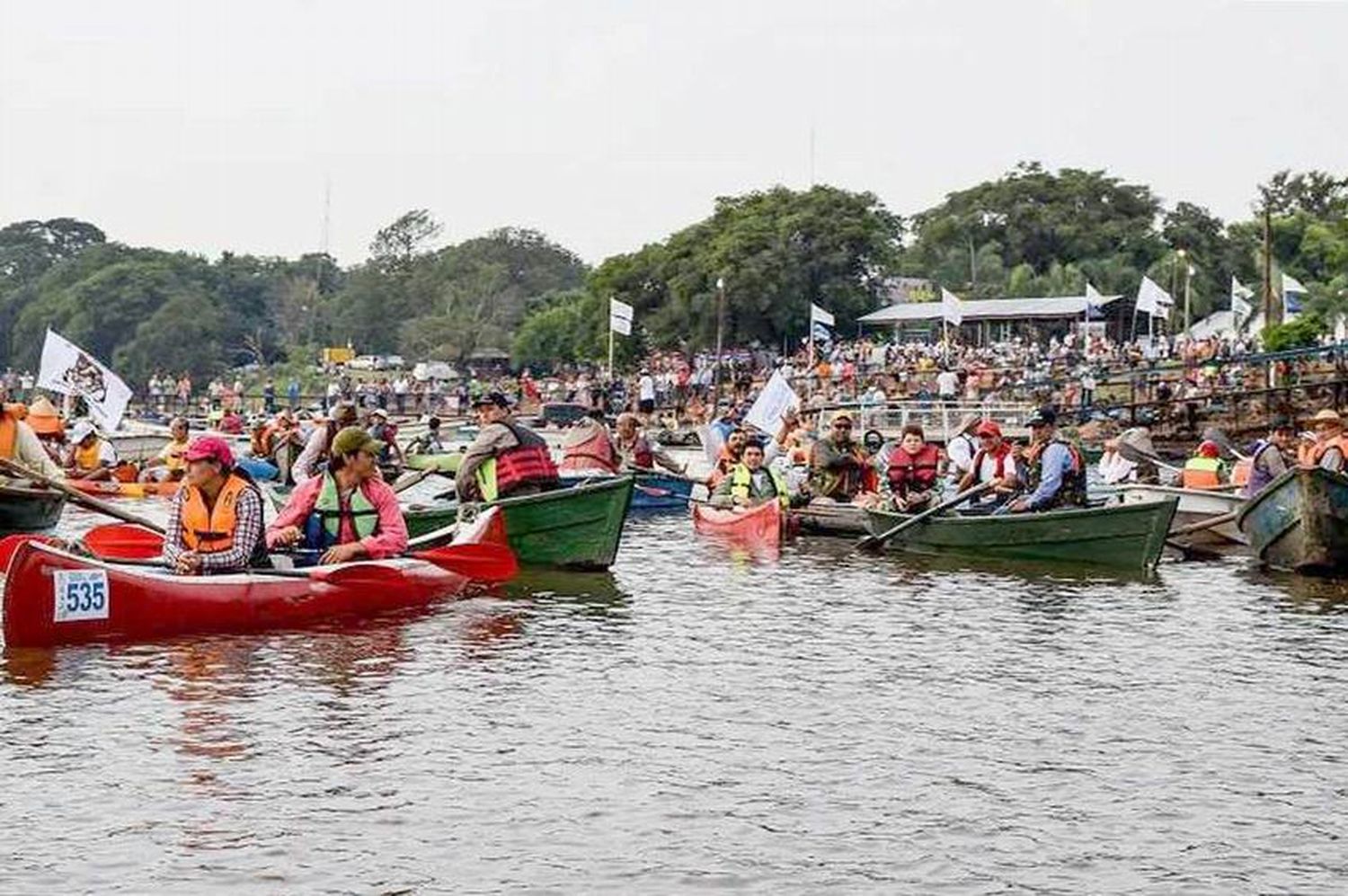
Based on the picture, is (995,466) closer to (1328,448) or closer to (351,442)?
(1328,448)

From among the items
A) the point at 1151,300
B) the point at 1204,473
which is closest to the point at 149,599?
the point at 1204,473

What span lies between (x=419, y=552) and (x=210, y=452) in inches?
122

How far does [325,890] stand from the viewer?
842cm

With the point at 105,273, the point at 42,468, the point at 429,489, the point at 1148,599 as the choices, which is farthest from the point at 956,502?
the point at 105,273

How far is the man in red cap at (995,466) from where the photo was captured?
2144 centimetres

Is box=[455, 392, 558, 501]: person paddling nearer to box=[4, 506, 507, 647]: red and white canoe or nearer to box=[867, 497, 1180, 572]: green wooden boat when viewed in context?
box=[4, 506, 507, 647]: red and white canoe

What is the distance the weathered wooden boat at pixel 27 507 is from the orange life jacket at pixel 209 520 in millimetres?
7004

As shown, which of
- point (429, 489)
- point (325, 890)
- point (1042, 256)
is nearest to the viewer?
point (325, 890)

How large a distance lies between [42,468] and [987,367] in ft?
98.1

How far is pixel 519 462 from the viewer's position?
1939 cm

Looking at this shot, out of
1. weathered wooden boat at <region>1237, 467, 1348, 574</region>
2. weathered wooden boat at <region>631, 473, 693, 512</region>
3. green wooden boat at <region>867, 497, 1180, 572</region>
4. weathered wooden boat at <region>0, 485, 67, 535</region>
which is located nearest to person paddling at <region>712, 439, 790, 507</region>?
weathered wooden boat at <region>631, 473, 693, 512</region>

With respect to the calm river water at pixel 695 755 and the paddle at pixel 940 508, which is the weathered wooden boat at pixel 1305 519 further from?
the paddle at pixel 940 508

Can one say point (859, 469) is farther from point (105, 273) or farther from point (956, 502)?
point (105, 273)

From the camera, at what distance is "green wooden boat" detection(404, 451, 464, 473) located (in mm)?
32469
